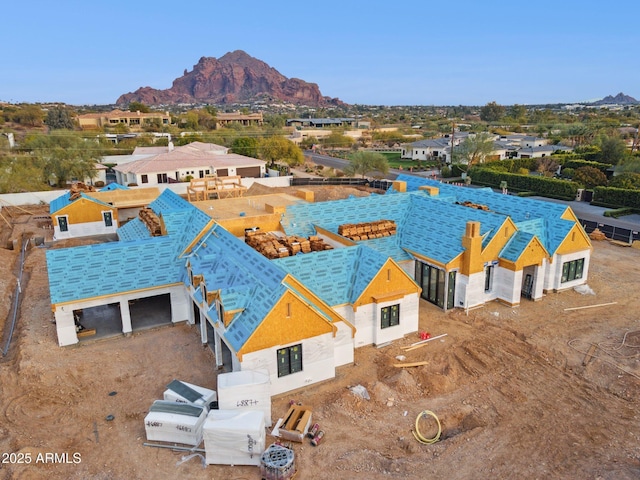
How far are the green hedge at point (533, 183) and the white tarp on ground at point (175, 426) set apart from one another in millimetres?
54267

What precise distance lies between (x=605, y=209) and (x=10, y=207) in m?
66.7

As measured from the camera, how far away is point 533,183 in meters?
59.9

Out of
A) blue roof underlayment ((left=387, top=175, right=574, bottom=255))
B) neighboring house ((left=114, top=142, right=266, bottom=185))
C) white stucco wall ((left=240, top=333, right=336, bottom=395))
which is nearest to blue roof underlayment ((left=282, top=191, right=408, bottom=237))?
blue roof underlayment ((left=387, top=175, right=574, bottom=255))

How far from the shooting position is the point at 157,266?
2514 cm

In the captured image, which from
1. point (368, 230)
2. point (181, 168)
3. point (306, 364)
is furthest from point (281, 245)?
point (181, 168)

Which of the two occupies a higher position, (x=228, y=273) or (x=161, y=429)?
(x=228, y=273)

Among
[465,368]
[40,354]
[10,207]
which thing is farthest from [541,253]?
[10,207]

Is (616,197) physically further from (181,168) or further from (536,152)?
(181,168)

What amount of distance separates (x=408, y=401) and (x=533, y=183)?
49407 millimetres

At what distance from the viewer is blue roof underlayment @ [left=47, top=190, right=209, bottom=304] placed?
23.2 metres

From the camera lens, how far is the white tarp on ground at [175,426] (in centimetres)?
1599

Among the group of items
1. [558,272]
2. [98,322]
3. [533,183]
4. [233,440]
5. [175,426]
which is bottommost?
[98,322]

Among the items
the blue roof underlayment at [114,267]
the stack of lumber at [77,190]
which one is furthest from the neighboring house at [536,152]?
the blue roof underlayment at [114,267]

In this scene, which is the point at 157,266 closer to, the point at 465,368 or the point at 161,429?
the point at 161,429
